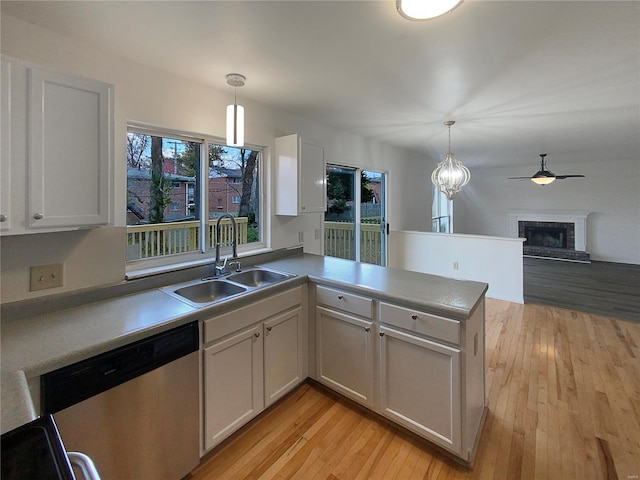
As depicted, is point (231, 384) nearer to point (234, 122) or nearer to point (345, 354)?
point (345, 354)

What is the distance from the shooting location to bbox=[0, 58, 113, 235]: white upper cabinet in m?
1.25

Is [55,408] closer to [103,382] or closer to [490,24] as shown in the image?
[103,382]

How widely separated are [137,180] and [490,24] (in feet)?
7.56

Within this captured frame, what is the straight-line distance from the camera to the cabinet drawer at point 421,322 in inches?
62.7

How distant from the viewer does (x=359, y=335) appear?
6.59 feet

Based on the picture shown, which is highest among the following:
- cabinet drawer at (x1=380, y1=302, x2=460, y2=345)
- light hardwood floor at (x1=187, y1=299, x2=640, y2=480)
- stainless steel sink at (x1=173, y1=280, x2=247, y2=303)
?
stainless steel sink at (x1=173, y1=280, x2=247, y2=303)

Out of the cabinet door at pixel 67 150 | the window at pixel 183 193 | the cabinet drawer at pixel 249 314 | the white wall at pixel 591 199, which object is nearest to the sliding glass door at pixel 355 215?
the window at pixel 183 193

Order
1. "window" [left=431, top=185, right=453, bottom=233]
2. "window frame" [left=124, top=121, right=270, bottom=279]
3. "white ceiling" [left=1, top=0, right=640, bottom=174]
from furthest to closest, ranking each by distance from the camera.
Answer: "window" [left=431, top=185, right=453, bottom=233] → "window frame" [left=124, top=121, right=270, bottom=279] → "white ceiling" [left=1, top=0, right=640, bottom=174]

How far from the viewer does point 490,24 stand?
5.12 feet

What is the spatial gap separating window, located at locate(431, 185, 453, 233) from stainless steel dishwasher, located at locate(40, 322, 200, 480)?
19.1ft

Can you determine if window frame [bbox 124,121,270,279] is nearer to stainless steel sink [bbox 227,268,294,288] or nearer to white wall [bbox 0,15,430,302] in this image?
white wall [bbox 0,15,430,302]

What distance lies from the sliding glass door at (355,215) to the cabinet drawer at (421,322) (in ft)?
6.33

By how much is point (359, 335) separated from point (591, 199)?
27.0ft

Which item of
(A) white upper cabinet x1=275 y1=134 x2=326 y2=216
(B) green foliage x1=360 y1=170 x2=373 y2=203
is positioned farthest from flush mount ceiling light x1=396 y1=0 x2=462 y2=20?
(B) green foliage x1=360 y1=170 x2=373 y2=203
